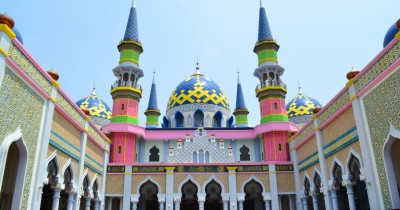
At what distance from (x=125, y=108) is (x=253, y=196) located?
29.2 feet

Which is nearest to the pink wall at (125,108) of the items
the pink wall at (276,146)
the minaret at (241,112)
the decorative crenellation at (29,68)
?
the pink wall at (276,146)

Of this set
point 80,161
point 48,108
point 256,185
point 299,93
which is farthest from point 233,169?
point 299,93

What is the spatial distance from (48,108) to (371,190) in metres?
9.51

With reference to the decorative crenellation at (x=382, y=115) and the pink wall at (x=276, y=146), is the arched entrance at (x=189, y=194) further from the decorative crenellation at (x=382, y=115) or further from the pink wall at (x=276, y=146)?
the decorative crenellation at (x=382, y=115)

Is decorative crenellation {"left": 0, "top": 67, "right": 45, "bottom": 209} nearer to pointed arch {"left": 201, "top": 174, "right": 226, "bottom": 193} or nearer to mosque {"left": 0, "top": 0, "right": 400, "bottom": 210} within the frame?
mosque {"left": 0, "top": 0, "right": 400, "bottom": 210}

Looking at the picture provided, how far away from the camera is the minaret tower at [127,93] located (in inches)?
746

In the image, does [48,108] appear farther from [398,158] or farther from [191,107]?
[191,107]

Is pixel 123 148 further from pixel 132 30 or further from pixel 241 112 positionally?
pixel 241 112

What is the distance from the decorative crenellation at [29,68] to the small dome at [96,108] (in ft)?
56.9

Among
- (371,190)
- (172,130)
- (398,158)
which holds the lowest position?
(371,190)

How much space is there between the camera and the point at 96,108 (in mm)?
27844

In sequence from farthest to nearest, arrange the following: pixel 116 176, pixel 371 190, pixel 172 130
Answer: pixel 172 130 < pixel 116 176 < pixel 371 190

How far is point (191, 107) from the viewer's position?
27.4 metres

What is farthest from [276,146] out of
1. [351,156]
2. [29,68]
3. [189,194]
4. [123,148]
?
[29,68]
